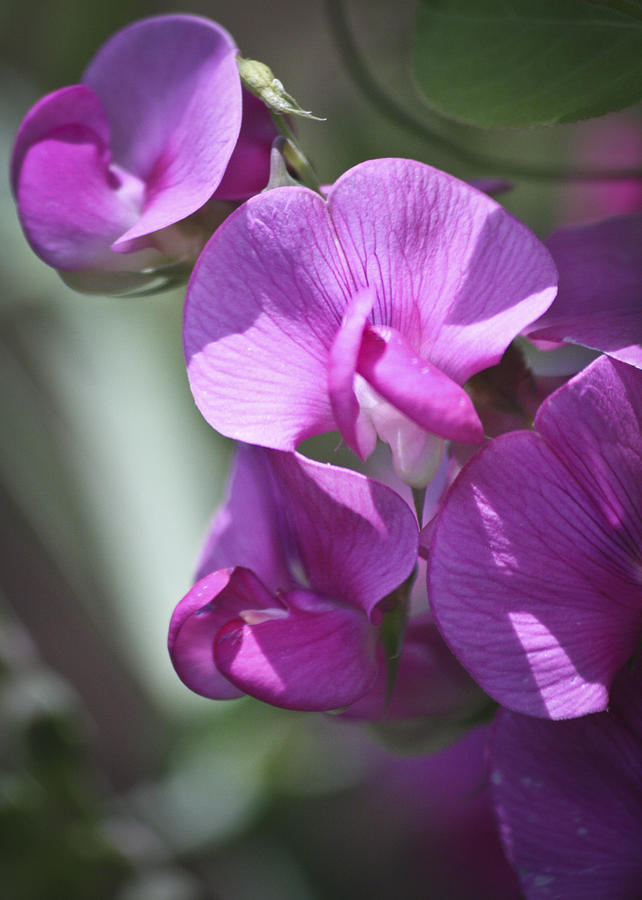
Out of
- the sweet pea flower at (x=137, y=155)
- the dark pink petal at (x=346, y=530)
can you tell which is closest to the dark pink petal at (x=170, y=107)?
the sweet pea flower at (x=137, y=155)

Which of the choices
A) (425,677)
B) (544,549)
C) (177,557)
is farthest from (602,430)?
(177,557)

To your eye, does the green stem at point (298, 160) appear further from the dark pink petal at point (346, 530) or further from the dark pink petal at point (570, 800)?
the dark pink petal at point (570, 800)

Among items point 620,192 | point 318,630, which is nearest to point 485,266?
point 318,630

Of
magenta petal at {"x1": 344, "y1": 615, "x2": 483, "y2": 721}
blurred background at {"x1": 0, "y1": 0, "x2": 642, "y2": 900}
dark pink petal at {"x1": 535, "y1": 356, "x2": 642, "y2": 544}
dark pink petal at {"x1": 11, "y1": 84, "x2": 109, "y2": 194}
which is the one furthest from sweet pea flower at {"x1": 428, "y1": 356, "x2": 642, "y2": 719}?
blurred background at {"x1": 0, "y1": 0, "x2": 642, "y2": 900}

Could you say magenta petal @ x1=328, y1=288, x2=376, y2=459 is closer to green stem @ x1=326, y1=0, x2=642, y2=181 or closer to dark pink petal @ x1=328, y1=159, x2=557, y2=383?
dark pink petal @ x1=328, y1=159, x2=557, y2=383

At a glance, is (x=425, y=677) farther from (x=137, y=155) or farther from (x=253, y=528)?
(x=137, y=155)
